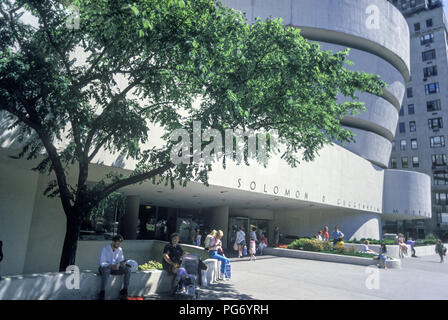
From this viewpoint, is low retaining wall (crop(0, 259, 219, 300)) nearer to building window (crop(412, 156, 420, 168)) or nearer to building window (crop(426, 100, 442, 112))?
building window (crop(412, 156, 420, 168))

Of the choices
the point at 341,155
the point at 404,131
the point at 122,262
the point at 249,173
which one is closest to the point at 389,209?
the point at 341,155

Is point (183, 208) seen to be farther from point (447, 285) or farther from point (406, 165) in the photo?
point (406, 165)

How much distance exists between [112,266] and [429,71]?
70495mm

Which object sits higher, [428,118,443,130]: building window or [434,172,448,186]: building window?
[428,118,443,130]: building window

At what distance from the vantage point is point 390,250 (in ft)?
74.3

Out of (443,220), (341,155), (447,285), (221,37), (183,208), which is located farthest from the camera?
(443,220)

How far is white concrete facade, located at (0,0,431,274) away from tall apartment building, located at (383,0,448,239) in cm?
2153

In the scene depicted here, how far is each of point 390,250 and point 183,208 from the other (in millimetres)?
18983

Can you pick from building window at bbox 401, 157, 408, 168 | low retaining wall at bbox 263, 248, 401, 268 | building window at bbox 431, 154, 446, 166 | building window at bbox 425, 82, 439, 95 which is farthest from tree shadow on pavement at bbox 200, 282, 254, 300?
building window at bbox 425, 82, 439, 95

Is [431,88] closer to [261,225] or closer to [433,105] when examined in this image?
[433,105]

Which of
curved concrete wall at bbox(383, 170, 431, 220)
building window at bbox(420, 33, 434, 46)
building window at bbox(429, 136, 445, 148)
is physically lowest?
curved concrete wall at bbox(383, 170, 431, 220)

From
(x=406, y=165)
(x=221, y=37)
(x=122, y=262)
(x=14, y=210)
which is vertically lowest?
(x=122, y=262)

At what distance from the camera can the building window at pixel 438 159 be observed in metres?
55.5

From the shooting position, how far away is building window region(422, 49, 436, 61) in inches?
2359
